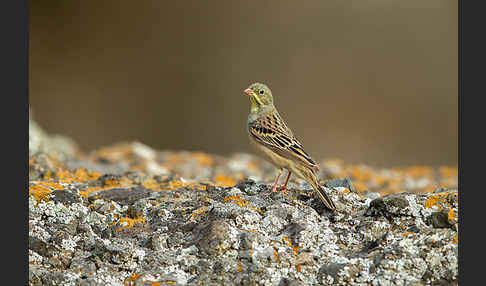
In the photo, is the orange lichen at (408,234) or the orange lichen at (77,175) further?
the orange lichen at (77,175)

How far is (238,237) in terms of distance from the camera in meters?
5.31

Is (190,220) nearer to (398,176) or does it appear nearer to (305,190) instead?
(305,190)

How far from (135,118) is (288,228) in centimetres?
1285

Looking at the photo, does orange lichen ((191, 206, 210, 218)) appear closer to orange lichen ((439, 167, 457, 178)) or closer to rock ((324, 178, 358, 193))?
rock ((324, 178, 358, 193))

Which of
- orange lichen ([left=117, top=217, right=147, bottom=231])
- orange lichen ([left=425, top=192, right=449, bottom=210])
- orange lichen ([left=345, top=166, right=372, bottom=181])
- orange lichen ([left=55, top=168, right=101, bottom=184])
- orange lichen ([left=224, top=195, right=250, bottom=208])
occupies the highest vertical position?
orange lichen ([left=345, top=166, right=372, bottom=181])

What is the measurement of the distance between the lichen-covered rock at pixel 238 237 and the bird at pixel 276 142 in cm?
25

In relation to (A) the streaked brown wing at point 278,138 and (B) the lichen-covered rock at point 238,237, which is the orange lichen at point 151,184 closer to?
(B) the lichen-covered rock at point 238,237

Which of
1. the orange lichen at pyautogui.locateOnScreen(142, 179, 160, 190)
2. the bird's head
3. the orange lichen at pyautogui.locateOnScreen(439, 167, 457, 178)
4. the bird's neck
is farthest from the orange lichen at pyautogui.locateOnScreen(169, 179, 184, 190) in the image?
the orange lichen at pyautogui.locateOnScreen(439, 167, 457, 178)

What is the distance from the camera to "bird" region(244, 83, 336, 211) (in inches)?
274

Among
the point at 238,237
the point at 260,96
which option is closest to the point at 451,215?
the point at 238,237

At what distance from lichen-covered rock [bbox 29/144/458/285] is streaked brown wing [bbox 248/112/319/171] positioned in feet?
1.51

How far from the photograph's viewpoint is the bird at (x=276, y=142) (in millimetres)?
6953

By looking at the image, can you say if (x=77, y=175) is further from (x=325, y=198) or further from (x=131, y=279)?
(x=325, y=198)

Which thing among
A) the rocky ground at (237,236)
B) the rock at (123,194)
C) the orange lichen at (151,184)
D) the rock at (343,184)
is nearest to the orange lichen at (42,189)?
the rocky ground at (237,236)
